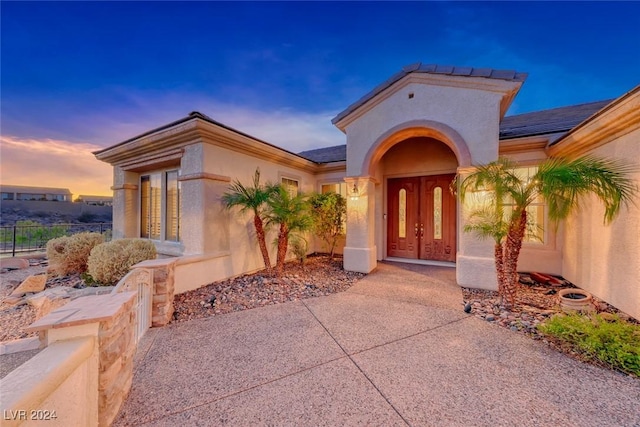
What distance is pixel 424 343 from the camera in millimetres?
3416

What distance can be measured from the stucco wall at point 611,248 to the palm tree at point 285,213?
6.18 m

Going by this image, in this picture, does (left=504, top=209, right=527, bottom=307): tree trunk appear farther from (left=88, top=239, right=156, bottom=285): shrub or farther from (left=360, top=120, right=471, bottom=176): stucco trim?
(left=88, top=239, right=156, bottom=285): shrub

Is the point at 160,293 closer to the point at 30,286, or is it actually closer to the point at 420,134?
the point at 30,286

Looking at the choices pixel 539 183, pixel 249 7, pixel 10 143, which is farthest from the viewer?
pixel 10 143

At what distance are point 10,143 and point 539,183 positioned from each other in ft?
47.9

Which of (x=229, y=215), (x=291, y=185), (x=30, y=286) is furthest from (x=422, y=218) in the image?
(x=30, y=286)

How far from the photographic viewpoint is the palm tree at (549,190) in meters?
3.84

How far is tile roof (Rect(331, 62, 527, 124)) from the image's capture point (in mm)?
5426

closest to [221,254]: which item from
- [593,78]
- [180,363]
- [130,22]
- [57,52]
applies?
[180,363]

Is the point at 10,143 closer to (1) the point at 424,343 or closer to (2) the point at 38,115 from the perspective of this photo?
(2) the point at 38,115

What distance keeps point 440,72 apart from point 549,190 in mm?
3895

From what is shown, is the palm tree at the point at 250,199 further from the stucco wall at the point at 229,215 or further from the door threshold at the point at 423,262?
the door threshold at the point at 423,262

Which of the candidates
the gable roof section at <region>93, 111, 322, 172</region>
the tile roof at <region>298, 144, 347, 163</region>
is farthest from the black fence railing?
the tile roof at <region>298, 144, 347, 163</region>

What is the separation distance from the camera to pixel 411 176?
8.61 meters
